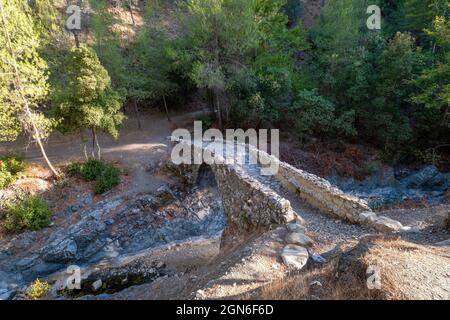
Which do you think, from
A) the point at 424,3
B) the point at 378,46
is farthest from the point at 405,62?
the point at 424,3

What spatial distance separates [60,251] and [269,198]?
9986mm

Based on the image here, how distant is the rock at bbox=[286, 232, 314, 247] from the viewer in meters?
8.30

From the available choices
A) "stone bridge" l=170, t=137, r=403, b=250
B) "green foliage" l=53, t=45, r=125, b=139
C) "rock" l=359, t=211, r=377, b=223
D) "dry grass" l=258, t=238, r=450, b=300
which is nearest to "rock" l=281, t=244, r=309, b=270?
"dry grass" l=258, t=238, r=450, b=300

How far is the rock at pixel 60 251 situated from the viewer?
13773 mm

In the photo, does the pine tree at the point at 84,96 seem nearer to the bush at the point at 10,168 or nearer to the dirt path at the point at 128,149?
the dirt path at the point at 128,149

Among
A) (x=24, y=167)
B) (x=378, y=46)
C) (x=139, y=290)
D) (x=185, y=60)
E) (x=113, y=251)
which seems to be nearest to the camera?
(x=139, y=290)

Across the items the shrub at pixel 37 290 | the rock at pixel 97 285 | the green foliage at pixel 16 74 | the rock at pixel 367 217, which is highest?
the green foliage at pixel 16 74

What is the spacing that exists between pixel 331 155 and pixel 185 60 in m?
11.2

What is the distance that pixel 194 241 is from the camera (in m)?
15.0

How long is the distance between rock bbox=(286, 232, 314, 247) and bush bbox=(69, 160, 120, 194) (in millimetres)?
11524

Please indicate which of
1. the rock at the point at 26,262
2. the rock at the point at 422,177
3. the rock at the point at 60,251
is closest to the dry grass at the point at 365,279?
the rock at the point at 60,251

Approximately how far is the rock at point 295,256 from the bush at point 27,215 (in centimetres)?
1233

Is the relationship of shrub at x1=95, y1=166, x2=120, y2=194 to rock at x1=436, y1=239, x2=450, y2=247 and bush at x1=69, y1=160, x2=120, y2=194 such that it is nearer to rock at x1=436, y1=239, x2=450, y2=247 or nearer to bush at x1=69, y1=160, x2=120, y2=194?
bush at x1=69, y1=160, x2=120, y2=194

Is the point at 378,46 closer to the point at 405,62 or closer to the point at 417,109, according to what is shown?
the point at 405,62
